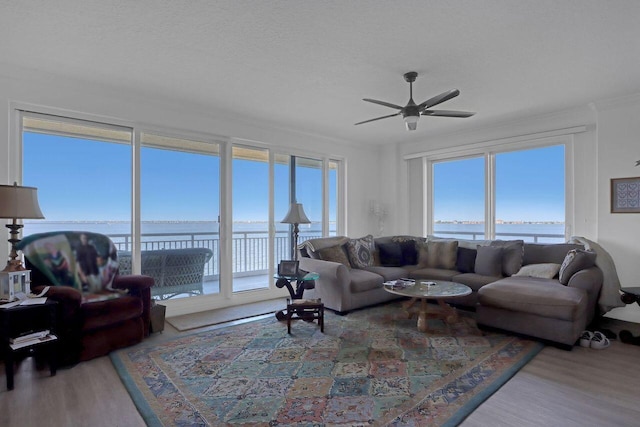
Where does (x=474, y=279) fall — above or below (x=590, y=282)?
below

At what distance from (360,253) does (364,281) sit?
2.27 feet

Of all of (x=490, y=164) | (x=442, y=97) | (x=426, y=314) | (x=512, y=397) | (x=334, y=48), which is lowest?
(x=512, y=397)

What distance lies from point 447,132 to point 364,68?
9.51ft

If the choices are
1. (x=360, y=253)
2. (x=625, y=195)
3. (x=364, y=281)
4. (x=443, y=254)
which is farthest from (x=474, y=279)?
(x=625, y=195)

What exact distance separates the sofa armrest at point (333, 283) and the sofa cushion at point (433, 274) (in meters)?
1.10

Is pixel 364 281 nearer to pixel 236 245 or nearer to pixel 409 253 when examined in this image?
pixel 409 253

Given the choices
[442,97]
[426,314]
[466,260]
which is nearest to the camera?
[442,97]

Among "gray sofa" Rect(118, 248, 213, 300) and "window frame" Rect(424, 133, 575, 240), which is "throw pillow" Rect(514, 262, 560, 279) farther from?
"gray sofa" Rect(118, 248, 213, 300)

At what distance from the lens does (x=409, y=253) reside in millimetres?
5082

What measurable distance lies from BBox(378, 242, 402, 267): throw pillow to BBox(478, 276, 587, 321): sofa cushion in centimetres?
156

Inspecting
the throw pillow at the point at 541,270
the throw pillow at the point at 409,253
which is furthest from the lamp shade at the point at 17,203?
the throw pillow at the point at 541,270

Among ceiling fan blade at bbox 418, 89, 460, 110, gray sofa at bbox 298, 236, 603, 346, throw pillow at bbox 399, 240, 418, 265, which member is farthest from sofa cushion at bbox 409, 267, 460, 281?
ceiling fan blade at bbox 418, 89, 460, 110

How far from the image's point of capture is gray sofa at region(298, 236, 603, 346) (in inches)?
122

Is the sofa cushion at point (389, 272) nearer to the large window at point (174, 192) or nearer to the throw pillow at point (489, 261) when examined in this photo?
the throw pillow at point (489, 261)
